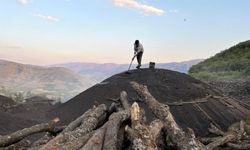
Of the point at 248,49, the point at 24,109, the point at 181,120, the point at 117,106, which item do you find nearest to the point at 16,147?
the point at 117,106

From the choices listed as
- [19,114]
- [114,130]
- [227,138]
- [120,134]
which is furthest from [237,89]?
[114,130]

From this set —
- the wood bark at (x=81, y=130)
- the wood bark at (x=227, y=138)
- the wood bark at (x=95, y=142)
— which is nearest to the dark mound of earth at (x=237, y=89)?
the wood bark at (x=227, y=138)

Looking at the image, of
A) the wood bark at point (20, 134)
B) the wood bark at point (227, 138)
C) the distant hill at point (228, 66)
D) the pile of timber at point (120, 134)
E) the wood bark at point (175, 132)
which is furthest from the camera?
the distant hill at point (228, 66)

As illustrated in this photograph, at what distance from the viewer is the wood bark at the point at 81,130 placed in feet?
17.8

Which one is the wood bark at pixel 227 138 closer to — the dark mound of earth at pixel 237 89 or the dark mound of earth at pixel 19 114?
the dark mound of earth at pixel 19 114

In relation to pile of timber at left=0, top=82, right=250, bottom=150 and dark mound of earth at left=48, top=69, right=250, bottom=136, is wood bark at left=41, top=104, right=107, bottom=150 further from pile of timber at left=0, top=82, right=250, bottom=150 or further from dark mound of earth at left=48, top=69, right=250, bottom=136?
dark mound of earth at left=48, top=69, right=250, bottom=136

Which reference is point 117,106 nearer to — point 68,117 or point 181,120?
point 181,120

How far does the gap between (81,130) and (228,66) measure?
37.2 meters

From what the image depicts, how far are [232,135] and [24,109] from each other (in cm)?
2184

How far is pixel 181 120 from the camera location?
15.4 meters

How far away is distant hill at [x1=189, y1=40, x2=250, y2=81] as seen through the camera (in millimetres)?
35062

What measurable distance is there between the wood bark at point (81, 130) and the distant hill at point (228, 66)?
27.0 m

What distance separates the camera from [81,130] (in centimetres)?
600

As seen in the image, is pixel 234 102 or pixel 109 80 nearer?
pixel 234 102
